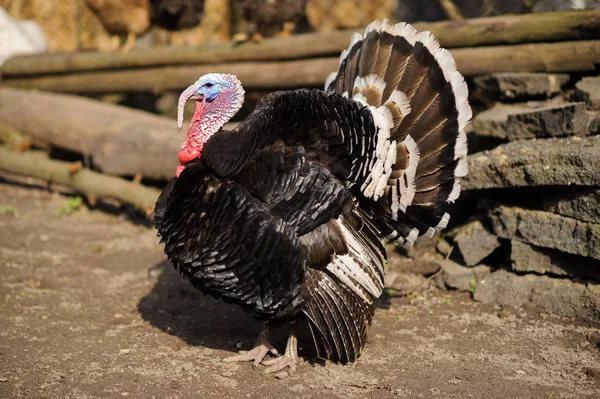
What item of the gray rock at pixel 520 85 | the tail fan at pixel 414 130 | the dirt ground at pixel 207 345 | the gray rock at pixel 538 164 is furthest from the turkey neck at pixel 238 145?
the gray rock at pixel 520 85

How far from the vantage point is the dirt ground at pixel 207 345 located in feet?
11.7

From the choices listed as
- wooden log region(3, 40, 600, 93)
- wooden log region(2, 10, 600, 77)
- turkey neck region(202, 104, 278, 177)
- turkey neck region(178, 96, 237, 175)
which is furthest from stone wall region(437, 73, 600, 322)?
turkey neck region(178, 96, 237, 175)

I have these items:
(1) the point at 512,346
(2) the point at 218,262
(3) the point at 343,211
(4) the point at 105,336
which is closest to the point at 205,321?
(4) the point at 105,336

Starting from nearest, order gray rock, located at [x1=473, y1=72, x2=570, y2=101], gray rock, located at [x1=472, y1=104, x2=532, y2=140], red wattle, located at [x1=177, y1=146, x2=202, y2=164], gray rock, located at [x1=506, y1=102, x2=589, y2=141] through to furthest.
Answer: red wattle, located at [x1=177, y1=146, x2=202, y2=164]
gray rock, located at [x1=506, y1=102, x2=589, y2=141]
gray rock, located at [x1=472, y1=104, x2=532, y2=140]
gray rock, located at [x1=473, y1=72, x2=570, y2=101]

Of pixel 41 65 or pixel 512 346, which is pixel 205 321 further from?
pixel 41 65

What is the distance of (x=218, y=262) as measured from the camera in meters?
3.58

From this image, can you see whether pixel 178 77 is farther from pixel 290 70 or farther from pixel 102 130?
pixel 290 70

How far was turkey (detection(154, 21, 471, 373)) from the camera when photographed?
3568 millimetres

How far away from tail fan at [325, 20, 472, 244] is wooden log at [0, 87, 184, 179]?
2745mm

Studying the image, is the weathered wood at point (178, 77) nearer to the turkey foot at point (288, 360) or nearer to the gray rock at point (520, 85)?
the gray rock at point (520, 85)

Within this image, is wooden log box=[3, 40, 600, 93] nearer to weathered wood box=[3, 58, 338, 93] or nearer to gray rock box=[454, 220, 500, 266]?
weathered wood box=[3, 58, 338, 93]

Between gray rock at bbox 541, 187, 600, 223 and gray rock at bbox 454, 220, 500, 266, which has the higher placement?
gray rock at bbox 541, 187, 600, 223

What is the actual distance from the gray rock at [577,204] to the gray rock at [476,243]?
47cm

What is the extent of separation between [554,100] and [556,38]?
18.9 inches
